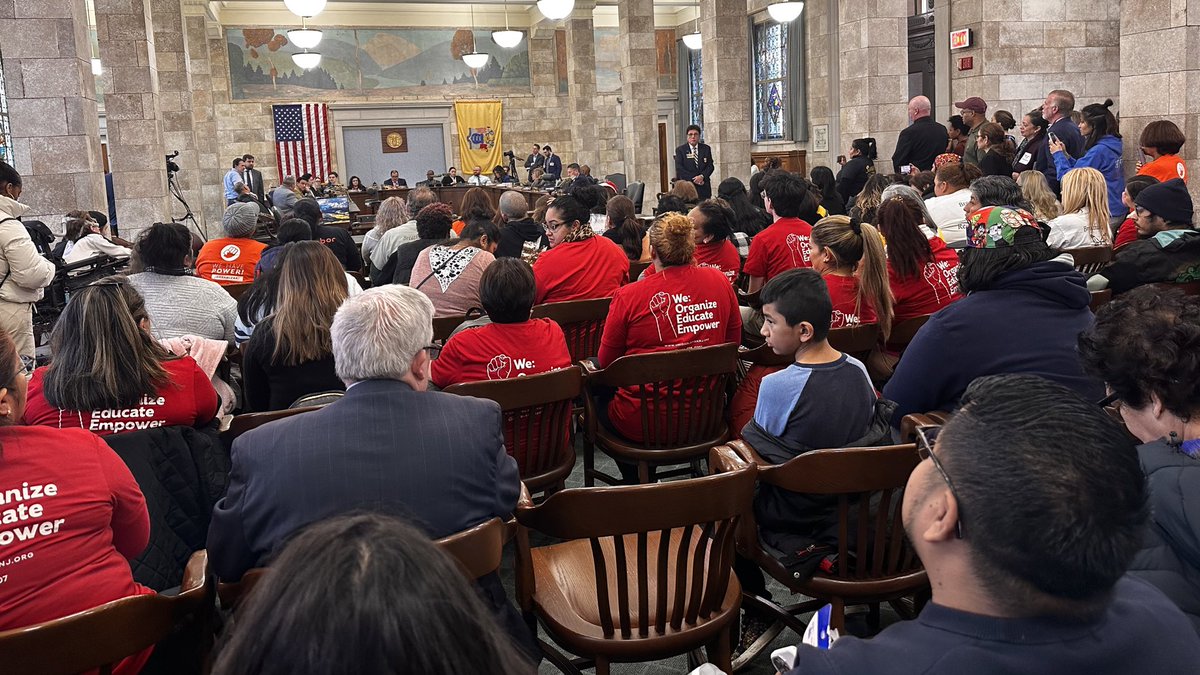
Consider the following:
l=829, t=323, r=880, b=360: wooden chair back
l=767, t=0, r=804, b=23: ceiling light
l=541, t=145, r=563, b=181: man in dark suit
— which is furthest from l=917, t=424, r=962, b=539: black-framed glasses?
l=541, t=145, r=563, b=181: man in dark suit

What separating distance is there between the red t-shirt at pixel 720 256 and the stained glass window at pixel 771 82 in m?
13.0

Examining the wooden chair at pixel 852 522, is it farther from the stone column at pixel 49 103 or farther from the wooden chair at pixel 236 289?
the stone column at pixel 49 103

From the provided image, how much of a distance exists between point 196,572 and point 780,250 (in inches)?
137

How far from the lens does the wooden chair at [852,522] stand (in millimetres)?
2059

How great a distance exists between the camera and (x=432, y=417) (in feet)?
6.34

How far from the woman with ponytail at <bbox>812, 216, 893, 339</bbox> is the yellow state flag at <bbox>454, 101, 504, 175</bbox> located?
1977cm

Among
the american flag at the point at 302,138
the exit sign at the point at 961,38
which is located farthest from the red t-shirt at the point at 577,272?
the american flag at the point at 302,138

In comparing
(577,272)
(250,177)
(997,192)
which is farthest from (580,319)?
(250,177)

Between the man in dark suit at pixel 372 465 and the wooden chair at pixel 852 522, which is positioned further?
the wooden chair at pixel 852 522

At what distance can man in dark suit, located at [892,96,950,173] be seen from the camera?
800cm

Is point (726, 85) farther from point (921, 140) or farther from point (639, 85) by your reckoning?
point (921, 140)

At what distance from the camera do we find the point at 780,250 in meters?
4.80

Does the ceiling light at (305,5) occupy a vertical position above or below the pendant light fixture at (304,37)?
below

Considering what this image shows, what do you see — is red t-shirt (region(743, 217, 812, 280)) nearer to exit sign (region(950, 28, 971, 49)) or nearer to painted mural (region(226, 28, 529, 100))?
exit sign (region(950, 28, 971, 49))
